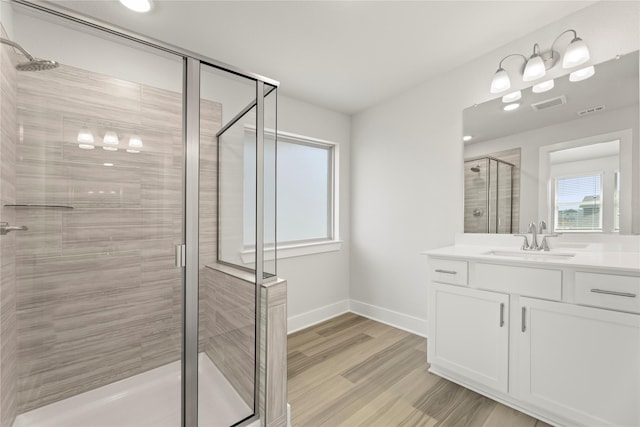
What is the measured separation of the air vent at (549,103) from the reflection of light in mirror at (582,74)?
113 mm

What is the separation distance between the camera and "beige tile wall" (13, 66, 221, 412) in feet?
3.91

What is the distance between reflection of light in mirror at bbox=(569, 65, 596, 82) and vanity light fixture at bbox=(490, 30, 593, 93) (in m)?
0.05

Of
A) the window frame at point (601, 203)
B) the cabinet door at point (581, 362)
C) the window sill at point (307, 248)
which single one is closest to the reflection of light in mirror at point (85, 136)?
the window sill at point (307, 248)

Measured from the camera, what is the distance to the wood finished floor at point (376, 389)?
5.19ft

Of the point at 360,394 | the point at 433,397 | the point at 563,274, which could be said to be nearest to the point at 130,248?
the point at 360,394

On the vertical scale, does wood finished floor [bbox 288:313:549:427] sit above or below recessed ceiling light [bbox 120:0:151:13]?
below

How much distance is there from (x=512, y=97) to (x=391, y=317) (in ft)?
7.33

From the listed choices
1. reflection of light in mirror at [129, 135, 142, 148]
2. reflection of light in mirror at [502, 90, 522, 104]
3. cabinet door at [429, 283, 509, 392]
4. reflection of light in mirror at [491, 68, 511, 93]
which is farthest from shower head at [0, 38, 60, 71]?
reflection of light in mirror at [502, 90, 522, 104]

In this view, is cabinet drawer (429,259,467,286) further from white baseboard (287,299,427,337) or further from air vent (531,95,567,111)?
air vent (531,95,567,111)

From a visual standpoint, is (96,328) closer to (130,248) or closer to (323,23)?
(130,248)

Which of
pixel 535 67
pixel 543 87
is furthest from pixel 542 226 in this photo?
pixel 535 67

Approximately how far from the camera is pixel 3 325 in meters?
1.11

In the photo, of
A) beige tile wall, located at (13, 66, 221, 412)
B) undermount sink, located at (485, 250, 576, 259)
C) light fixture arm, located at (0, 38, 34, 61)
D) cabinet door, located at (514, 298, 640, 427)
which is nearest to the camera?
light fixture arm, located at (0, 38, 34, 61)

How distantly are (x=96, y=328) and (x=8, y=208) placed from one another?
2.20 feet
